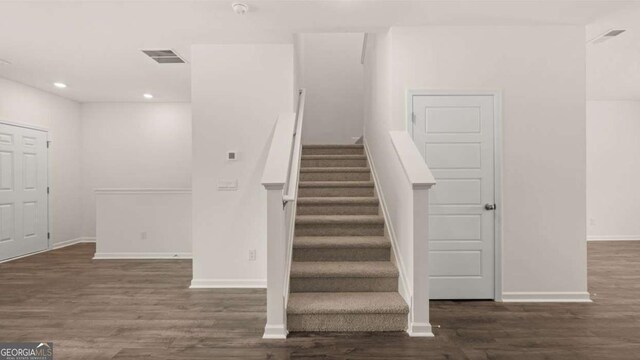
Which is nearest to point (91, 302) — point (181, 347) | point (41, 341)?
point (41, 341)

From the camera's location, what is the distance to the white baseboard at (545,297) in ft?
11.6

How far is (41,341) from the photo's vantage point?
2738 mm

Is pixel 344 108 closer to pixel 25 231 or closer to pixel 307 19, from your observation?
pixel 307 19

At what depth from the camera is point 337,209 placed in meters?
4.04

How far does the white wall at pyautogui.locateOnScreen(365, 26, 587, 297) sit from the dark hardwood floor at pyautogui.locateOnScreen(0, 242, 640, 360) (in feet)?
1.24

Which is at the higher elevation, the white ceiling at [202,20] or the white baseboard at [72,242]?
the white ceiling at [202,20]

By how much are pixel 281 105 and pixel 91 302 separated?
111 inches

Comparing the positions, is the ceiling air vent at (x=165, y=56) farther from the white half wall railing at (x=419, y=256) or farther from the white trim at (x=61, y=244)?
the white trim at (x=61, y=244)

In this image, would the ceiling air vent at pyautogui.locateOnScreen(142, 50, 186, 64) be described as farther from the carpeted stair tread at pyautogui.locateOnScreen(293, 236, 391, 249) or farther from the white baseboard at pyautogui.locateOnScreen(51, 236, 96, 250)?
the white baseboard at pyautogui.locateOnScreen(51, 236, 96, 250)

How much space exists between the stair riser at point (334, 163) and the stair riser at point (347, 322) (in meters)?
2.57

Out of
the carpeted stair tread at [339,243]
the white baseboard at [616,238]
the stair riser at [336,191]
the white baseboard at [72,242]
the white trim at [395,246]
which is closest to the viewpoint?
the white trim at [395,246]

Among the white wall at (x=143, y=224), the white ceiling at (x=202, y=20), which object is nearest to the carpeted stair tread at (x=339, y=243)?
the white ceiling at (x=202, y=20)

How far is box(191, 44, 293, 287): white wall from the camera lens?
13.3 ft

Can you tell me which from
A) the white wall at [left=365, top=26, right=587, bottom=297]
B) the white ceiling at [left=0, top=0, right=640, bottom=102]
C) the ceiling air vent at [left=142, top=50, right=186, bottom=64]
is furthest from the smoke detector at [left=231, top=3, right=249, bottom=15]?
the white wall at [left=365, top=26, right=587, bottom=297]
